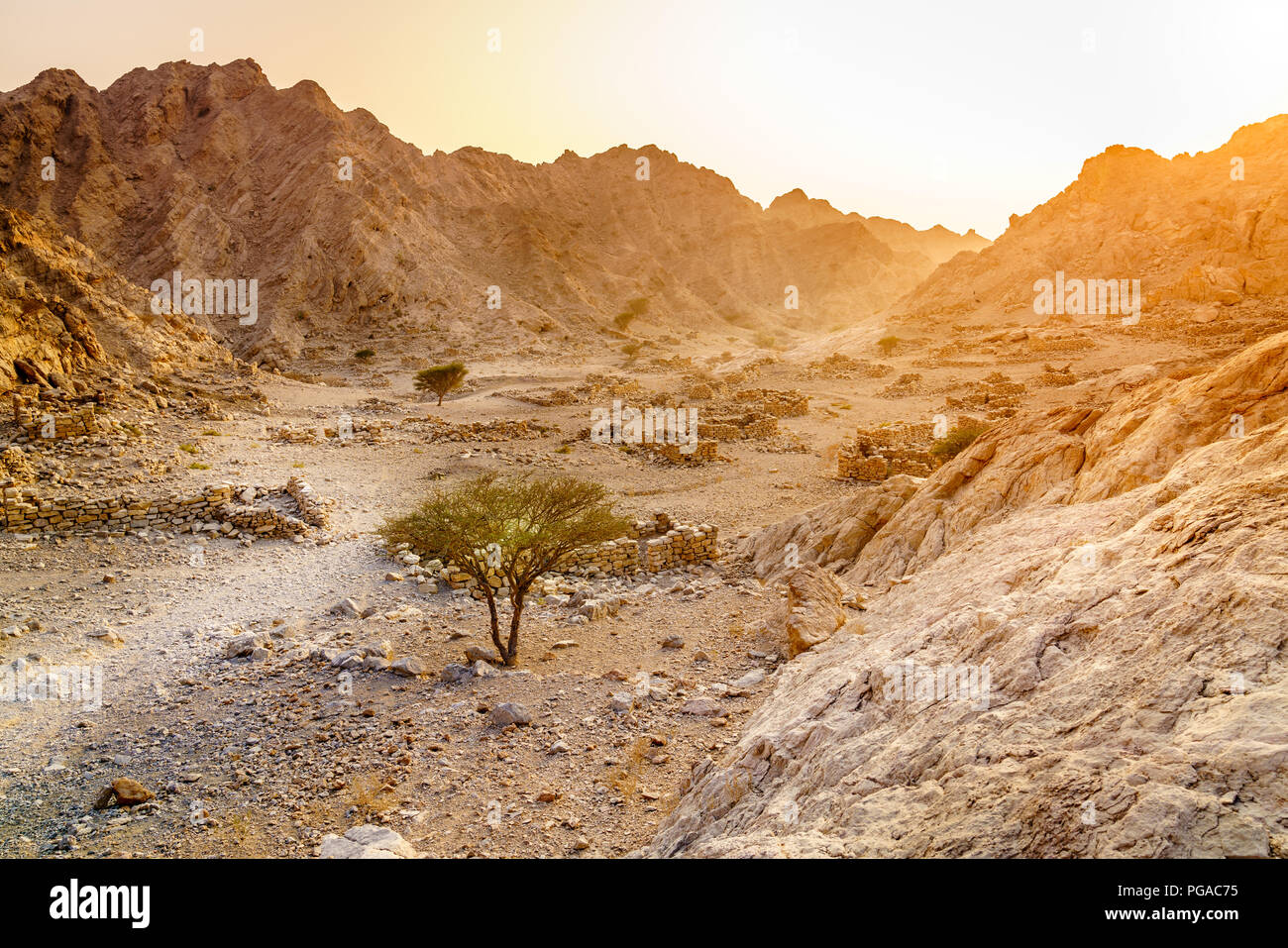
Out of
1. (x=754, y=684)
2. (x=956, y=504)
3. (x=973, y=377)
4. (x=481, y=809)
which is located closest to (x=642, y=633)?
(x=754, y=684)

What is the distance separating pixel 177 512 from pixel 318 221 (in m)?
70.4

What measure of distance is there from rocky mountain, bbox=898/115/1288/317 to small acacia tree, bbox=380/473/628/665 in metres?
54.8

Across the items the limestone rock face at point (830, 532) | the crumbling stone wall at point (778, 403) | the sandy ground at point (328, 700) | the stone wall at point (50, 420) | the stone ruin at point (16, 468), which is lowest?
the sandy ground at point (328, 700)

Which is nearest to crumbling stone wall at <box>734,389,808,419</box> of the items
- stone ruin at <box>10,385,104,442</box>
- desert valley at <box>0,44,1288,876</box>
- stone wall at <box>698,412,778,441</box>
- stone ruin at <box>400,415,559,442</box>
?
desert valley at <box>0,44,1288,876</box>

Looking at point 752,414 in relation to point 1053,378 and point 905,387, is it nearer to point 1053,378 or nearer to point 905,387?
point 905,387

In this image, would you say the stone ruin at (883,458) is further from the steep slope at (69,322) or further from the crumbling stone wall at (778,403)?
the steep slope at (69,322)

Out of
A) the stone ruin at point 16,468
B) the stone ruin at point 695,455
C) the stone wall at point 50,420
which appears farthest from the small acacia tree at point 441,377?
A: the stone ruin at point 16,468

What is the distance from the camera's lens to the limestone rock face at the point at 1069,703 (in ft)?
10.3

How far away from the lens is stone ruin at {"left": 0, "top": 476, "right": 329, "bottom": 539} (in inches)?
506

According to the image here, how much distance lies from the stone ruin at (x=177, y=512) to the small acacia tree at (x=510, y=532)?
4.75m

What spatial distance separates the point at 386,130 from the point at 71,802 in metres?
105
